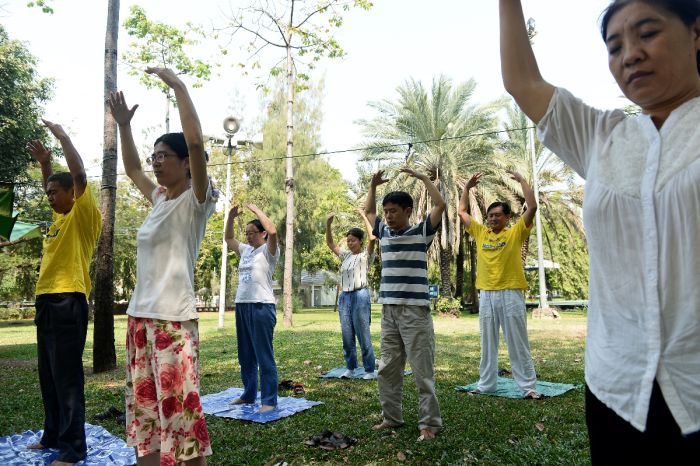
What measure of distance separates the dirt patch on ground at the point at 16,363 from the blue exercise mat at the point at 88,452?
5696mm

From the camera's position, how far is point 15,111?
1538 centimetres

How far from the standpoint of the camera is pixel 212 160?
30.9 m

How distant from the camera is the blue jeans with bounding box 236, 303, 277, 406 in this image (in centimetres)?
521

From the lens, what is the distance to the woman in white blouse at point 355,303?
23.5 ft

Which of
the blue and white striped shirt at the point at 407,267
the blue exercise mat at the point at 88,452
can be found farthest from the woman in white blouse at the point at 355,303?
the blue exercise mat at the point at 88,452

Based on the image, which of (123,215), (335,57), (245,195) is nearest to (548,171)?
(335,57)

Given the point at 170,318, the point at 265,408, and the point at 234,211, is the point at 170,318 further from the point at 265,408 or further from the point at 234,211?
the point at 265,408

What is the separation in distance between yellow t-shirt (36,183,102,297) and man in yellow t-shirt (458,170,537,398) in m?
3.97

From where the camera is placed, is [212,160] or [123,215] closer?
[123,215]

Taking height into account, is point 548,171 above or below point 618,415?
above

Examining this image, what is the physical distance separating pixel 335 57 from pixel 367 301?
11977 mm

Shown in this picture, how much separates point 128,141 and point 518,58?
2516 mm

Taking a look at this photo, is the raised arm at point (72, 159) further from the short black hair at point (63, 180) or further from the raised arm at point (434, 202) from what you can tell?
the raised arm at point (434, 202)

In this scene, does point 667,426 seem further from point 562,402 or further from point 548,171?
point 548,171
